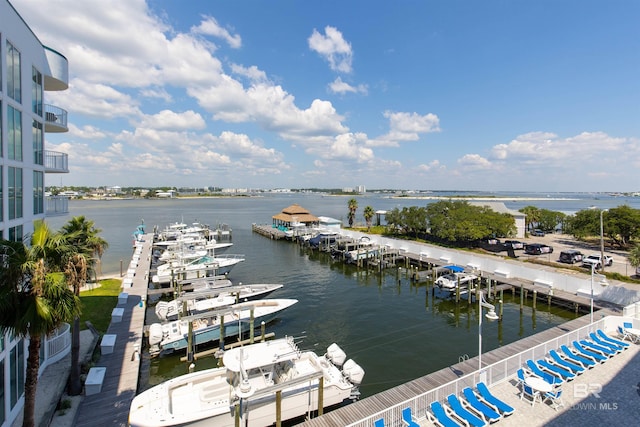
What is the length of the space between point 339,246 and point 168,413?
37521 mm

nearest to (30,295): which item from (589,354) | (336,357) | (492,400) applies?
(336,357)

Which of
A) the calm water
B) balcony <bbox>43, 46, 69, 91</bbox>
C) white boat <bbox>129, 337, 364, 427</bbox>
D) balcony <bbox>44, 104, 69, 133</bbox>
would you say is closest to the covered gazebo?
the calm water

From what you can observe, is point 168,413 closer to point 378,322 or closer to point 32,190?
point 32,190

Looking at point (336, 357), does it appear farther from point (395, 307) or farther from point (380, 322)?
point (395, 307)

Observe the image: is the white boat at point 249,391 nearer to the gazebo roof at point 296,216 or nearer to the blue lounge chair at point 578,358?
the blue lounge chair at point 578,358

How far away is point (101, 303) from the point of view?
78.8ft

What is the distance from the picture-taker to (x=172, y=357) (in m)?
18.8

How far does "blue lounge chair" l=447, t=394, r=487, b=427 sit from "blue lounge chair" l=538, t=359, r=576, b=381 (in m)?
4.80

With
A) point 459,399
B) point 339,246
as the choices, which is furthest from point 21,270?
point 339,246

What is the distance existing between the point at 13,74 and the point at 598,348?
2640cm

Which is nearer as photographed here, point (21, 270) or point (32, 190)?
point (21, 270)

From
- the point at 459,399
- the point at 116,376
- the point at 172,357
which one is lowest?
the point at 172,357

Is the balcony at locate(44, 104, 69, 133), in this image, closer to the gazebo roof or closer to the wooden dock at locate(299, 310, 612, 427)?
the wooden dock at locate(299, 310, 612, 427)

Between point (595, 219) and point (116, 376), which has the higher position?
point (595, 219)
